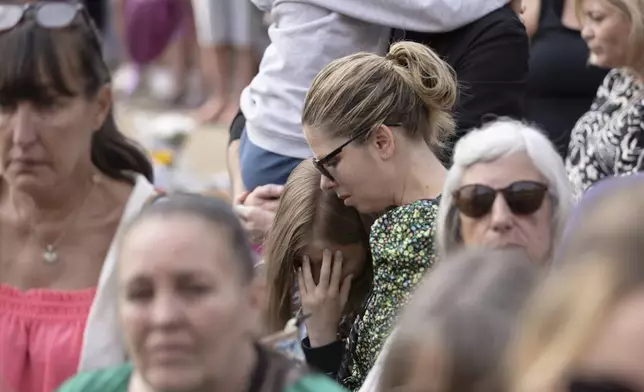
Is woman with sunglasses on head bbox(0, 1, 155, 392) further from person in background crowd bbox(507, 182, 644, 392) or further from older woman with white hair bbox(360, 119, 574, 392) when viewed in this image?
person in background crowd bbox(507, 182, 644, 392)

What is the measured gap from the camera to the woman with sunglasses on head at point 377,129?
300 cm

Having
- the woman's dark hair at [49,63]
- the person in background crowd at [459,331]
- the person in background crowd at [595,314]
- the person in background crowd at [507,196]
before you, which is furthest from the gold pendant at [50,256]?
the person in background crowd at [595,314]

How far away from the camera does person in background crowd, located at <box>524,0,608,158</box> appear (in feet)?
14.2

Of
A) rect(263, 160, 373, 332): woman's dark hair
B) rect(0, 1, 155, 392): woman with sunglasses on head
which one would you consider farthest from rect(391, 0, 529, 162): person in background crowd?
rect(0, 1, 155, 392): woman with sunglasses on head

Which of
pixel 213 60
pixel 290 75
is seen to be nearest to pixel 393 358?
pixel 290 75

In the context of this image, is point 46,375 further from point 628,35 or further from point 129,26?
point 129,26

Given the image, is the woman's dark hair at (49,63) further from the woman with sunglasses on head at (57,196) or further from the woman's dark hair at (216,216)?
the woman's dark hair at (216,216)

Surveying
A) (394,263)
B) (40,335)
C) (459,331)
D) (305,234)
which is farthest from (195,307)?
(305,234)

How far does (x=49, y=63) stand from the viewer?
2969mm

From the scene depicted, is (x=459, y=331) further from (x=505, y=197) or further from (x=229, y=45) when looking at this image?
(x=229, y=45)

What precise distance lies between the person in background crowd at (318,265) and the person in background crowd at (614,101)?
70 cm

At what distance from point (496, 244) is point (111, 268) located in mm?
906

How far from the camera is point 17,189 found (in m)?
3.09

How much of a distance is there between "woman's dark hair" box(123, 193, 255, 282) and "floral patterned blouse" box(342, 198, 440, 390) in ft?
2.72
